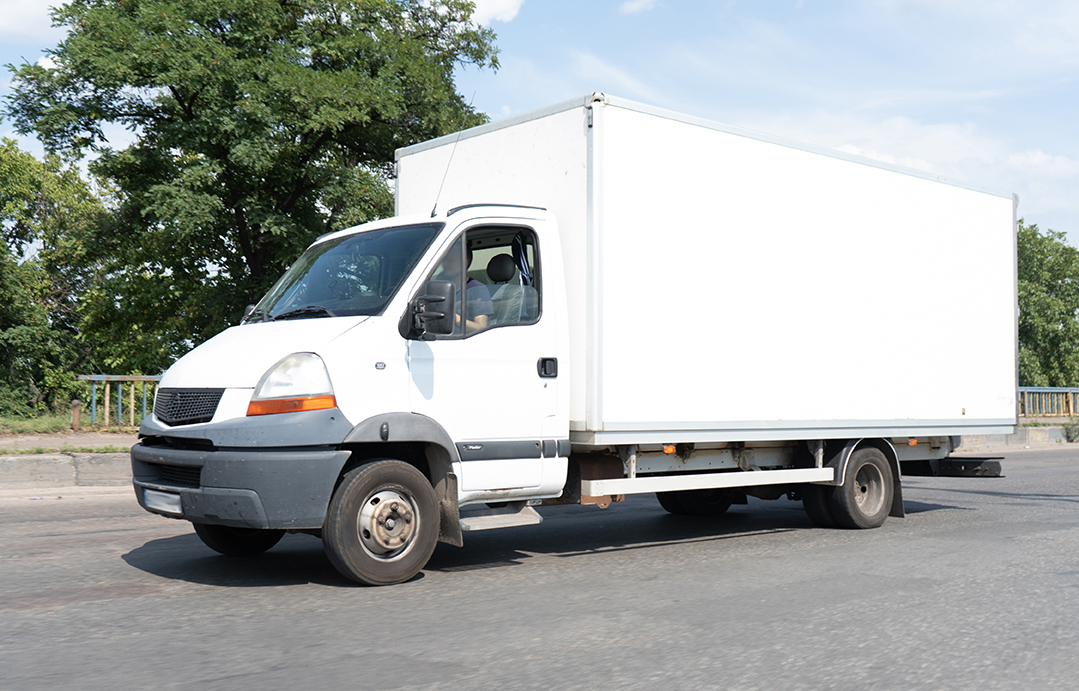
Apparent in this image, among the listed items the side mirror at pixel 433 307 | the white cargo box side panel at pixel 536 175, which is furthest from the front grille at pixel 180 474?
the white cargo box side panel at pixel 536 175

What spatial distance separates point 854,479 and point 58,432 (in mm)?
11680

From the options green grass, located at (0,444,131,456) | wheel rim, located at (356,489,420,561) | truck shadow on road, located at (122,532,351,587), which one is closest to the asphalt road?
truck shadow on road, located at (122,532,351,587)

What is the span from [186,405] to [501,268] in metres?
2.32

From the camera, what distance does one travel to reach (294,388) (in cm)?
598

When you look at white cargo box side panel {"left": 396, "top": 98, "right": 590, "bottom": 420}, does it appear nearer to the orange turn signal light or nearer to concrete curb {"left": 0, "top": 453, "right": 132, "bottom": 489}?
the orange turn signal light

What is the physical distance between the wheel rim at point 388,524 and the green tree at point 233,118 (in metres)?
12.4

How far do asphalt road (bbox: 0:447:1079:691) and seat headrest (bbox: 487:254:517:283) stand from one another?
6.90 feet

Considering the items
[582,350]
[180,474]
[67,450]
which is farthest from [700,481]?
[67,450]

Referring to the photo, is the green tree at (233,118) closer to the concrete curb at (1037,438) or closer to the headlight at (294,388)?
the headlight at (294,388)

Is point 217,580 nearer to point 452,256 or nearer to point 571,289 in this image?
point 452,256

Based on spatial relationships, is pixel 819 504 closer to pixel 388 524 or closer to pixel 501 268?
pixel 501 268

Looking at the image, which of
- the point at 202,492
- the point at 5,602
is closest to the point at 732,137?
the point at 202,492

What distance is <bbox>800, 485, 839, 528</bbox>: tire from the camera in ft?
30.9

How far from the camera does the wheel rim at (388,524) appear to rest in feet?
20.3
